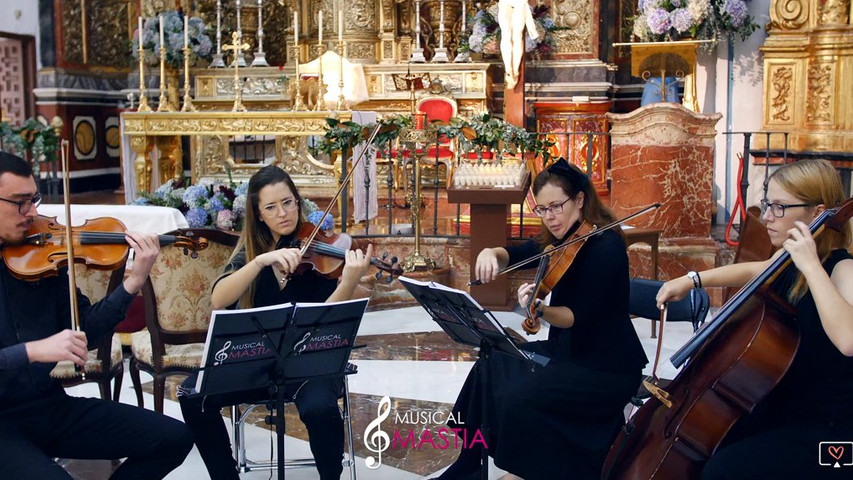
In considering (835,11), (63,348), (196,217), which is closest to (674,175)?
(835,11)

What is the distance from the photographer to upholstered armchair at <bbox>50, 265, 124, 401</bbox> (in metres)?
3.74

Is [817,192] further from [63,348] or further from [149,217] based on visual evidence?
[149,217]

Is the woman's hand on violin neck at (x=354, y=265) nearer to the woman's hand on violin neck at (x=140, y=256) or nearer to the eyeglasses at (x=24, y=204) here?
the woman's hand on violin neck at (x=140, y=256)

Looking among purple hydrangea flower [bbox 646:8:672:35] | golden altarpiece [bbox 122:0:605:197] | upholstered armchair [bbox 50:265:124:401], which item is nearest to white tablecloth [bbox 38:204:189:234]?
upholstered armchair [bbox 50:265:124:401]

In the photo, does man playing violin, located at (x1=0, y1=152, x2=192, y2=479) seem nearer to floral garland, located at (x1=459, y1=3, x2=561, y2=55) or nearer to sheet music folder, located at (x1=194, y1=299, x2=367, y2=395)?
sheet music folder, located at (x1=194, y1=299, x2=367, y2=395)

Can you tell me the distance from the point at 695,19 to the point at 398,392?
4751 mm

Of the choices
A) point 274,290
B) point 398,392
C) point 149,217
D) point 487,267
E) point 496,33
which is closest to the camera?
point 487,267

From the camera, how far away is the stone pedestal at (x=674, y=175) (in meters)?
6.74

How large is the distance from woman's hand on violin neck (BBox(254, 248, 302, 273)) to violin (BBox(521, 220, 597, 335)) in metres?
0.74

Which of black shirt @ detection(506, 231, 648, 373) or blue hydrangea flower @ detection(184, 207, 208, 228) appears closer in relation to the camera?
black shirt @ detection(506, 231, 648, 373)

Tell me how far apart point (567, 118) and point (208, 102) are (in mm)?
4099

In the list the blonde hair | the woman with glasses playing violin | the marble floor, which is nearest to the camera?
the woman with glasses playing violin

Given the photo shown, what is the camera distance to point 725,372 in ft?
8.27

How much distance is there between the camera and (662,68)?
8.32 m
